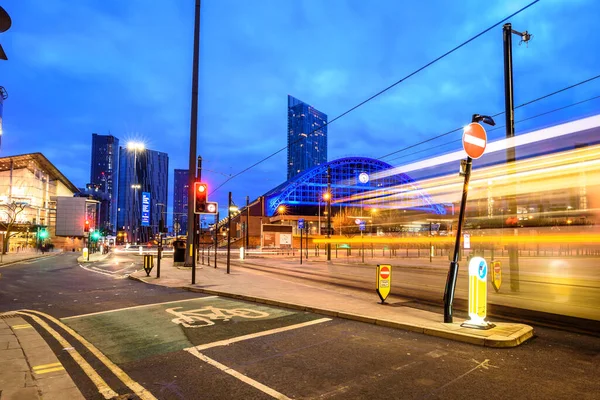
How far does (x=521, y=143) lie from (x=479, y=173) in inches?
239

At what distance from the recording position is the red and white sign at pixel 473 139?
8.08 metres

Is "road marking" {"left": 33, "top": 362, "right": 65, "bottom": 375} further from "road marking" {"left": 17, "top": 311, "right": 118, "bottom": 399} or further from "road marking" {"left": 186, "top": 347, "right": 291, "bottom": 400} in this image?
"road marking" {"left": 186, "top": 347, "right": 291, "bottom": 400}

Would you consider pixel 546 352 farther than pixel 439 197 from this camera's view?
No

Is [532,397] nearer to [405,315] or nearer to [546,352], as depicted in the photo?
[546,352]

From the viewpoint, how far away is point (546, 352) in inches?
248

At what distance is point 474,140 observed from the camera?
8273 millimetres

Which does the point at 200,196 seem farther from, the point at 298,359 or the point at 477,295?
the point at 477,295

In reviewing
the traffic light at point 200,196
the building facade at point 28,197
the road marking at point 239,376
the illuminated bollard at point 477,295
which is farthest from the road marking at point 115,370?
the building facade at point 28,197

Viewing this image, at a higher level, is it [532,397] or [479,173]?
[479,173]

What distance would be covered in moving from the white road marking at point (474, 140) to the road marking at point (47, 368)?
822 cm

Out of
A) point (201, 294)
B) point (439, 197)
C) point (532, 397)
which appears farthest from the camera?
point (439, 197)

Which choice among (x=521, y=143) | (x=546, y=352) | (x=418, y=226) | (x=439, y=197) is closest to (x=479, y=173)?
(x=521, y=143)

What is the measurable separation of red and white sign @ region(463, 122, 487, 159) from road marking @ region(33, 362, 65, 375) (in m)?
8.14

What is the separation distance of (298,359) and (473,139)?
5720 millimetres
